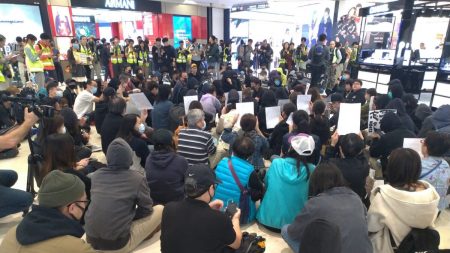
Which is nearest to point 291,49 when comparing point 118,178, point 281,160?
point 281,160

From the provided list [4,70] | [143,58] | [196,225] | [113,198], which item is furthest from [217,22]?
[196,225]

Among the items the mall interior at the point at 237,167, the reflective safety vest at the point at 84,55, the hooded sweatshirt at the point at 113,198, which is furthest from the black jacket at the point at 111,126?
the reflective safety vest at the point at 84,55

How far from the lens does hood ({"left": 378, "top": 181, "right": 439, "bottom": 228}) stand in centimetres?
186

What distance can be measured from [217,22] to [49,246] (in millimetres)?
14609

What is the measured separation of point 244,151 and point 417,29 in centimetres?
669

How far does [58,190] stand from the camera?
54.4 inches

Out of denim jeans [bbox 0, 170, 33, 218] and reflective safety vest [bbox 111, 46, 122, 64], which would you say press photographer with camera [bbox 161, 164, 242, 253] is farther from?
reflective safety vest [bbox 111, 46, 122, 64]

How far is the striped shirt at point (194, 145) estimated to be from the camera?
3104 millimetres

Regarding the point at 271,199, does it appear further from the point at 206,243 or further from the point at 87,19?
the point at 87,19

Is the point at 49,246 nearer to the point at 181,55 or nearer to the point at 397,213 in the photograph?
the point at 397,213

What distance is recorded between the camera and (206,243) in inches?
58.1

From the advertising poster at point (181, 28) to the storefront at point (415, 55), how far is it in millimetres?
8004

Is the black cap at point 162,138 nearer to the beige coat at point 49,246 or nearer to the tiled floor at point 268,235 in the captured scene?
the tiled floor at point 268,235

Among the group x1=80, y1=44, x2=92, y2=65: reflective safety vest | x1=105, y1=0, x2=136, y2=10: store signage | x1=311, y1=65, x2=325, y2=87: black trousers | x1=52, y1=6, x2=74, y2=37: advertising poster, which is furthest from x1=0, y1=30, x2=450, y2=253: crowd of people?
x1=105, y1=0, x2=136, y2=10: store signage
